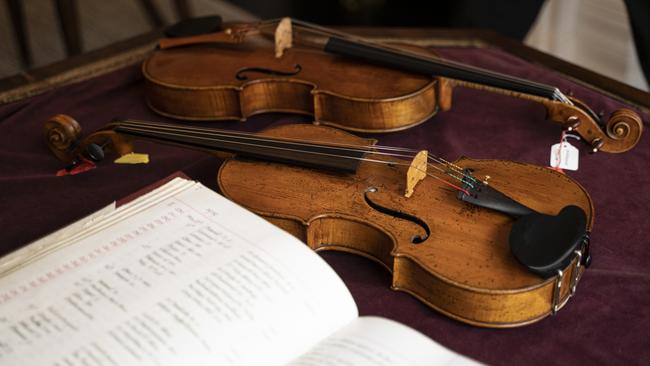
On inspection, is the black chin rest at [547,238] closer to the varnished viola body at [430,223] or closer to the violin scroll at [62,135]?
the varnished viola body at [430,223]

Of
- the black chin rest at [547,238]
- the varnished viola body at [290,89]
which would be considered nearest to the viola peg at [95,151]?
the varnished viola body at [290,89]

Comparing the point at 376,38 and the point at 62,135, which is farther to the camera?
the point at 376,38

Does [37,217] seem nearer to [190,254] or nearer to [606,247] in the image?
[190,254]

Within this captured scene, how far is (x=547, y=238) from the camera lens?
86cm

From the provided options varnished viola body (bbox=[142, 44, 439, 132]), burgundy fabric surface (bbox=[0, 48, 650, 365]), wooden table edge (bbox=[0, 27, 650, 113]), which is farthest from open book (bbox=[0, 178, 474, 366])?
wooden table edge (bbox=[0, 27, 650, 113])

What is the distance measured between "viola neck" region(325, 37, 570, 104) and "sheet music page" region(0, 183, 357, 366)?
49cm

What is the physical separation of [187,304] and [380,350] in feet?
0.72

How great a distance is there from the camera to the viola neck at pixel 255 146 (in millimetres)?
→ 1046

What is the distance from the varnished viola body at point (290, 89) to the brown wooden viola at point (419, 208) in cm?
9

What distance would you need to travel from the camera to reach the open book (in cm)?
75

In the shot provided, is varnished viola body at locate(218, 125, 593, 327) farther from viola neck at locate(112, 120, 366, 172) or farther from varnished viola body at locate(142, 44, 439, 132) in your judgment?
varnished viola body at locate(142, 44, 439, 132)

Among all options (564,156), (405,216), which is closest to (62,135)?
(405,216)

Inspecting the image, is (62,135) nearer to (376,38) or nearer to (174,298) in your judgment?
(174,298)

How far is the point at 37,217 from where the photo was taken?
111cm
